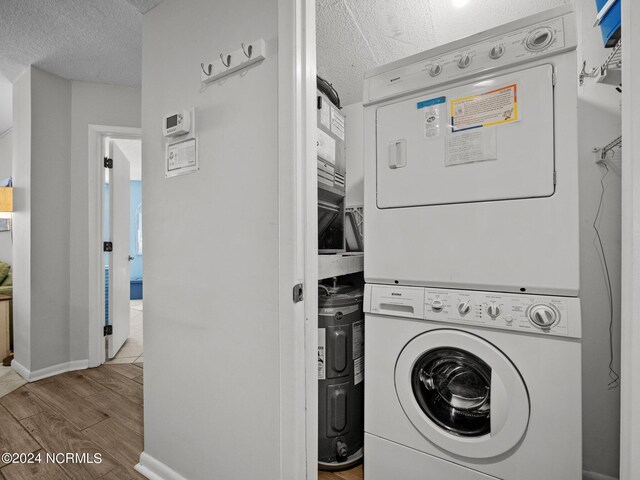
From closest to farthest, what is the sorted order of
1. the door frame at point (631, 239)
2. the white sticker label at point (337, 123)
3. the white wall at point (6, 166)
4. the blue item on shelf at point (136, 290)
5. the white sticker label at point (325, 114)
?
the door frame at point (631, 239) < the white sticker label at point (325, 114) < the white sticker label at point (337, 123) < the white wall at point (6, 166) < the blue item on shelf at point (136, 290)

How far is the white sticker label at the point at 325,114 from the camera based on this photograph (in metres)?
1.59

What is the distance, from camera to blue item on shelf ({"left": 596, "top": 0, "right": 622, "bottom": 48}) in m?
1.08

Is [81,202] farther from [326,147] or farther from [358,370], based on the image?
[358,370]

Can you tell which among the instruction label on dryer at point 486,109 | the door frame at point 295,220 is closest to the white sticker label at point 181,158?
the door frame at point 295,220

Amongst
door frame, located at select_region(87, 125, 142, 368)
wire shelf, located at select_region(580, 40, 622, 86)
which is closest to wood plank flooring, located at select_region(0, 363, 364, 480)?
door frame, located at select_region(87, 125, 142, 368)

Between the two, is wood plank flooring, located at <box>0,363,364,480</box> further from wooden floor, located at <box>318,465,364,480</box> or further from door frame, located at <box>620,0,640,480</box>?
door frame, located at <box>620,0,640,480</box>

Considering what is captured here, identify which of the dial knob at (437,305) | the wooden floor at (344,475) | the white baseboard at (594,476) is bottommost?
the wooden floor at (344,475)

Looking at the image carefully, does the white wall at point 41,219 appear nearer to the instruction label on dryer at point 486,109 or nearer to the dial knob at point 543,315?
the instruction label on dryer at point 486,109

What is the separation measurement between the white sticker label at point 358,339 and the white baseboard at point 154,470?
91 cm

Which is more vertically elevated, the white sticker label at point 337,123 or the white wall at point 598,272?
the white sticker label at point 337,123

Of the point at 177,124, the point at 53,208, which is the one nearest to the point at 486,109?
the point at 177,124

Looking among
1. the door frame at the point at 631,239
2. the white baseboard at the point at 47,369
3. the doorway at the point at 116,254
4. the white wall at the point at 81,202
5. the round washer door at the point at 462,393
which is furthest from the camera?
the doorway at the point at 116,254

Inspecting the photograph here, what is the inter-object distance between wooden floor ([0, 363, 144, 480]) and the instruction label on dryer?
2077 millimetres

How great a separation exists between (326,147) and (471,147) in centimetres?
72
